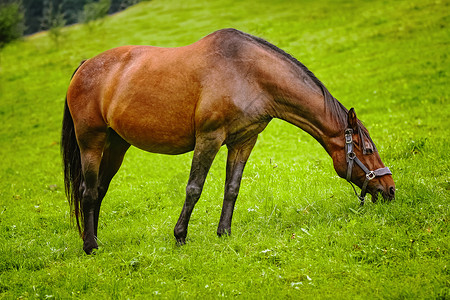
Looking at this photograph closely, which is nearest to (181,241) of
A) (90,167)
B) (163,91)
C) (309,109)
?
(90,167)

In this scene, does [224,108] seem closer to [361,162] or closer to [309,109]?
[309,109]

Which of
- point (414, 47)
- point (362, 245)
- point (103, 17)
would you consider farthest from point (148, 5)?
point (362, 245)

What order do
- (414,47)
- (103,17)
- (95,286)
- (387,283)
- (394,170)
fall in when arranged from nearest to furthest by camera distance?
(387,283) → (95,286) → (394,170) → (414,47) → (103,17)

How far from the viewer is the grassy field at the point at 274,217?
5.34 metres

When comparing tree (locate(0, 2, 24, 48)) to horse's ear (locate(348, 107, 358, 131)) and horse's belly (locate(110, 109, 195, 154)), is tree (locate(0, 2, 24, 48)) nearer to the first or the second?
horse's belly (locate(110, 109, 195, 154))

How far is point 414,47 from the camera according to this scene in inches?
828

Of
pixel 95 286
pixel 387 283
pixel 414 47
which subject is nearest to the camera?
pixel 387 283

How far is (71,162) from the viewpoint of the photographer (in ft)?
25.2

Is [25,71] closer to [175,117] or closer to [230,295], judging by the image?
[175,117]

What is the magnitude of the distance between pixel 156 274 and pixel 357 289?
242cm

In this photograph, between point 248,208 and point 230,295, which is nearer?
point 230,295

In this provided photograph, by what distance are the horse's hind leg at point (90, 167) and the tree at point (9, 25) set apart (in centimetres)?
3219

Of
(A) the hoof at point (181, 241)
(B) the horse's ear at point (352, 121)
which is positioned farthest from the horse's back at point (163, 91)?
(B) the horse's ear at point (352, 121)

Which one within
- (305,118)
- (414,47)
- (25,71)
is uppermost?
(305,118)
